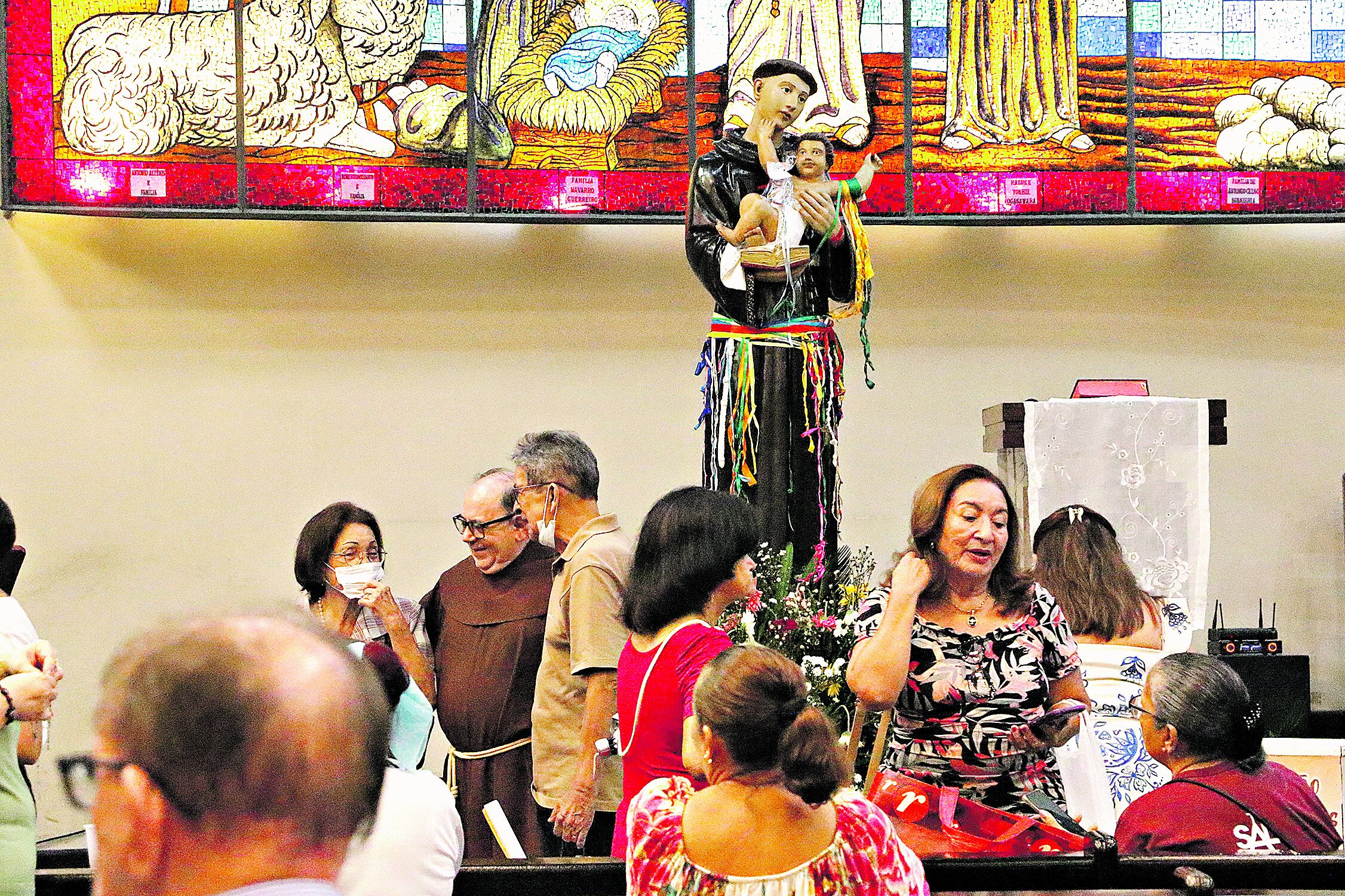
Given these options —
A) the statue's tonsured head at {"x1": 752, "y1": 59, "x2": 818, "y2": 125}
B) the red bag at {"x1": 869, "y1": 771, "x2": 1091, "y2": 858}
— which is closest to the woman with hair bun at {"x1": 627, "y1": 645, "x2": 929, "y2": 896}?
the red bag at {"x1": 869, "y1": 771, "x2": 1091, "y2": 858}

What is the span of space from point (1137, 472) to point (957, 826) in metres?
2.84

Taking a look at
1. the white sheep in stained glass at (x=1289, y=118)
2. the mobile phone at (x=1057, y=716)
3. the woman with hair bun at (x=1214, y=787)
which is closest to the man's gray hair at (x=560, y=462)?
the mobile phone at (x=1057, y=716)

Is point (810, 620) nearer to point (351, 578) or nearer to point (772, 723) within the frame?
point (351, 578)

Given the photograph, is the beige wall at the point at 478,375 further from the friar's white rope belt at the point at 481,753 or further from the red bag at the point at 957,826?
the red bag at the point at 957,826

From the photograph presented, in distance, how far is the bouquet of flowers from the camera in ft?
11.2

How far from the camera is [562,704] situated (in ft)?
11.3

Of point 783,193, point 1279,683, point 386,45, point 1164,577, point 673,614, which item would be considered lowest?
point 1279,683

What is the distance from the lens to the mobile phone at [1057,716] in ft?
9.07

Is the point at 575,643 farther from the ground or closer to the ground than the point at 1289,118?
closer to the ground

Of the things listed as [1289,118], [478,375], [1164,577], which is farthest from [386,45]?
[1289,118]

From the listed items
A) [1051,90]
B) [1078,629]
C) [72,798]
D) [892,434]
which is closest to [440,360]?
[892,434]

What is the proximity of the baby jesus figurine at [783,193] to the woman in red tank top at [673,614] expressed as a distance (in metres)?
1.16

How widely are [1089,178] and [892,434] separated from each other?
4.70ft

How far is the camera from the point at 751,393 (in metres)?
3.86
